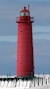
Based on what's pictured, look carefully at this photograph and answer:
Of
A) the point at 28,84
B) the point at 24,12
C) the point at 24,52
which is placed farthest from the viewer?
the point at 24,12

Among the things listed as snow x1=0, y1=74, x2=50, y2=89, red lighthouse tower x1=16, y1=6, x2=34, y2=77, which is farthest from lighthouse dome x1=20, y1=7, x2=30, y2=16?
snow x1=0, y1=74, x2=50, y2=89

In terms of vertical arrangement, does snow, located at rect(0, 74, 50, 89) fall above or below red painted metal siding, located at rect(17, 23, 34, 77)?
below

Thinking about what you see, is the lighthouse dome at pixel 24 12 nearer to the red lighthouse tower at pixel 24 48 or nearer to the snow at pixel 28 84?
the red lighthouse tower at pixel 24 48

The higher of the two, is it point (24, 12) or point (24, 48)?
point (24, 12)

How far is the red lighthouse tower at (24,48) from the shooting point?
55969mm

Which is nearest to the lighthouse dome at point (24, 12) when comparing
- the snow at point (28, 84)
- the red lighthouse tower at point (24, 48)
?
the red lighthouse tower at point (24, 48)

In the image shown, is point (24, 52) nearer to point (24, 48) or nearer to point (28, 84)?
point (24, 48)

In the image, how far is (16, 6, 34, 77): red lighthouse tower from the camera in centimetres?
5597

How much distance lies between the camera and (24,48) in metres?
56.0

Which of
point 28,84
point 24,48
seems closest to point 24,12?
point 24,48

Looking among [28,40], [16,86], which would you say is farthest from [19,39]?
[16,86]

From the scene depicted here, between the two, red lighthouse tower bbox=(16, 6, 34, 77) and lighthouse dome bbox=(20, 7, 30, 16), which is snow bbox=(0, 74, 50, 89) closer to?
red lighthouse tower bbox=(16, 6, 34, 77)

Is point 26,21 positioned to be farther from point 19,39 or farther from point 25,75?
point 25,75

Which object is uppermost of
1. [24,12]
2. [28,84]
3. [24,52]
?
[24,12]
